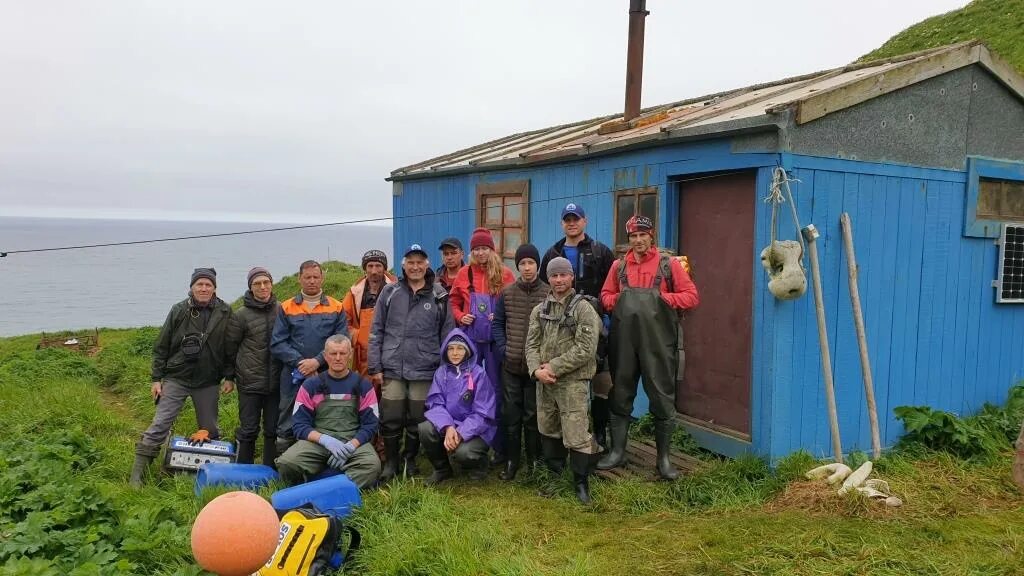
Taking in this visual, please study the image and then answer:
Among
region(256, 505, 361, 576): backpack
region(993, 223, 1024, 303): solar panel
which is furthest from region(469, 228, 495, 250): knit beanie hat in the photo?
region(993, 223, 1024, 303): solar panel

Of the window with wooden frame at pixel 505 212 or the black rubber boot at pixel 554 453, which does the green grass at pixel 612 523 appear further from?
the window with wooden frame at pixel 505 212

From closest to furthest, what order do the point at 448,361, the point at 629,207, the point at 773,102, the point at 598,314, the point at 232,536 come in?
the point at 232,536
the point at 598,314
the point at 448,361
the point at 773,102
the point at 629,207

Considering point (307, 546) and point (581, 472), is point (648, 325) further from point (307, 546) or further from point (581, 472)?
point (307, 546)

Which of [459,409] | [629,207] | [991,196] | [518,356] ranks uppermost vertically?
[991,196]

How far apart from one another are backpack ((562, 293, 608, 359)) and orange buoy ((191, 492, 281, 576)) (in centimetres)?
310

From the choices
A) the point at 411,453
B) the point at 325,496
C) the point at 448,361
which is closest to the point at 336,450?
the point at 325,496

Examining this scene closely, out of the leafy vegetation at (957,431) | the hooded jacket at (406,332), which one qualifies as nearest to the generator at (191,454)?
the hooded jacket at (406,332)

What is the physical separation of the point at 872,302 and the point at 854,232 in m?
0.60

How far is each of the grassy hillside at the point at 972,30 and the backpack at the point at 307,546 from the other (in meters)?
17.1

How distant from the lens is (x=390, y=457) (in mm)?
5668

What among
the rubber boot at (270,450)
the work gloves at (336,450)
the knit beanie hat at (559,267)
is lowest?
the rubber boot at (270,450)

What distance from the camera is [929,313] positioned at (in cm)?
→ 608

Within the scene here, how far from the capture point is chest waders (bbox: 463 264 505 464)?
18.6 feet

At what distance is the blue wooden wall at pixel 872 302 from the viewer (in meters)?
5.38
